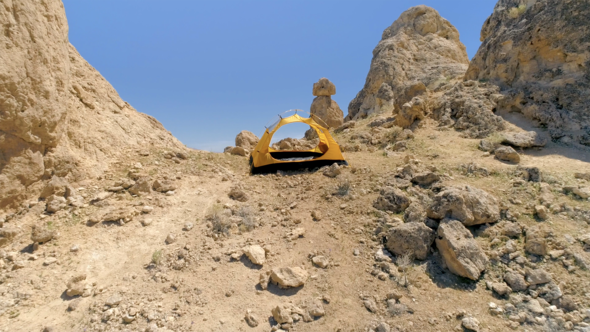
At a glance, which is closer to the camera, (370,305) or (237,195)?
(370,305)

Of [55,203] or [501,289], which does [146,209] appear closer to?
[55,203]

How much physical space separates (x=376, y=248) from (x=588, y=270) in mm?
2963

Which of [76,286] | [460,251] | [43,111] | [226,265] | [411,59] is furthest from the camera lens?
[411,59]

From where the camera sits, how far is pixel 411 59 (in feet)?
61.1

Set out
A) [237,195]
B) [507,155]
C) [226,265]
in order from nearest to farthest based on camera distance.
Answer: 1. [226,265]
2. [237,195]
3. [507,155]

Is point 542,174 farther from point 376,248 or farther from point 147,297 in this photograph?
point 147,297

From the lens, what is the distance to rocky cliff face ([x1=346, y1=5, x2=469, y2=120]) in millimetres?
16859

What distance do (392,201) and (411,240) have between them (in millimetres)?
1266

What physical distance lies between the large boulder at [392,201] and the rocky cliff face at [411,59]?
10.7 m

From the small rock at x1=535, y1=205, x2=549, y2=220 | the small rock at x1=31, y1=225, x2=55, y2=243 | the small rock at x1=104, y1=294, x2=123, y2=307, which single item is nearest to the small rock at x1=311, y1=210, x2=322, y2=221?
the small rock at x1=104, y1=294, x2=123, y2=307

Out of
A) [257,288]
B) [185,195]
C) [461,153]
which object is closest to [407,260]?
[257,288]

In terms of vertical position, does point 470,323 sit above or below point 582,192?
below

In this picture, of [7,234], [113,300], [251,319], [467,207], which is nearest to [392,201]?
[467,207]

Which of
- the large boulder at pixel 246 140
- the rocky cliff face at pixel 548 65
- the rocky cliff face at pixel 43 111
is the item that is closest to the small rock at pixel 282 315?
the rocky cliff face at pixel 43 111
